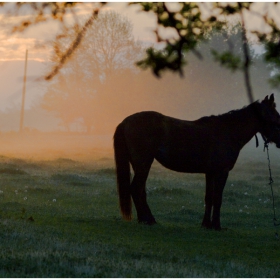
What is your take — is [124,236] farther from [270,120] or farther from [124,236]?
[270,120]

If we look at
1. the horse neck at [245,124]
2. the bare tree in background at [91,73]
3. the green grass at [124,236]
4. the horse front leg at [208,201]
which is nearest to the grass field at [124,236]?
the green grass at [124,236]

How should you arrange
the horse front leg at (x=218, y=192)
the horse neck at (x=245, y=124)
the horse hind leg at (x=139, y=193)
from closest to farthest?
1. the horse hind leg at (x=139, y=193)
2. the horse front leg at (x=218, y=192)
3. the horse neck at (x=245, y=124)

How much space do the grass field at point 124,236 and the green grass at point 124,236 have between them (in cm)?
1

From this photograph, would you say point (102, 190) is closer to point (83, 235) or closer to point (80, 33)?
point (83, 235)

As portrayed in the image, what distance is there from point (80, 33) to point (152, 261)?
3631 mm

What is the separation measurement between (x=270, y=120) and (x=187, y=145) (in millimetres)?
1957

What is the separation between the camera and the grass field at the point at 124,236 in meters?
7.12

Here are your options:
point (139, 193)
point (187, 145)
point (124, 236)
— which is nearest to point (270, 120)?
point (187, 145)

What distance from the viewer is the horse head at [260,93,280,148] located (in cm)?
1188

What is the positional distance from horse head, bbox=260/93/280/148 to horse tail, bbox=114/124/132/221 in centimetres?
315

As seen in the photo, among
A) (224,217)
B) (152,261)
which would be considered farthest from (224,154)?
(152,261)

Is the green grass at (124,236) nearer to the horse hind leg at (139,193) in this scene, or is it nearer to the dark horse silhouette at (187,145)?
the horse hind leg at (139,193)

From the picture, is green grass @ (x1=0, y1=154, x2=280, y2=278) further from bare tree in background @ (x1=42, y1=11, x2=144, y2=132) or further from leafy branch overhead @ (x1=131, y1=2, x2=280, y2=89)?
bare tree in background @ (x1=42, y1=11, x2=144, y2=132)

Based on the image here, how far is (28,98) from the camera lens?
8300 centimetres
